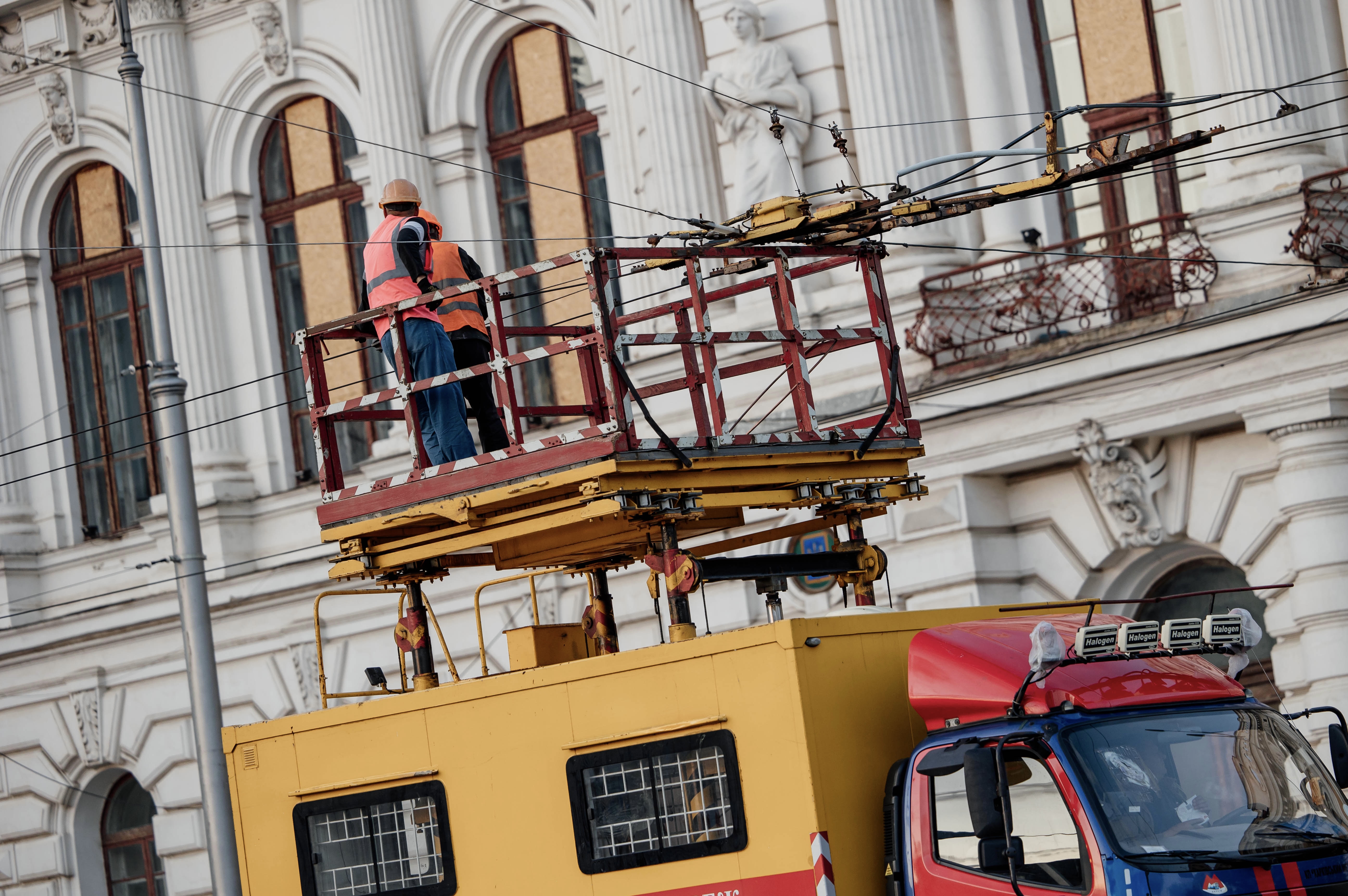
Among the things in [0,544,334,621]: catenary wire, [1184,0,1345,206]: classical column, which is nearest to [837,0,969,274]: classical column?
[1184,0,1345,206]: classical column

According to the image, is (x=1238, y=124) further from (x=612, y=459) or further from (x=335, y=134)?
(x=335, y=134)

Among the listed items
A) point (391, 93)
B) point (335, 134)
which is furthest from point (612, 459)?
point (335, 134)

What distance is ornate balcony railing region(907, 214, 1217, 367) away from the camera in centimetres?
1823

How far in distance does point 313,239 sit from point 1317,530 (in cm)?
1402

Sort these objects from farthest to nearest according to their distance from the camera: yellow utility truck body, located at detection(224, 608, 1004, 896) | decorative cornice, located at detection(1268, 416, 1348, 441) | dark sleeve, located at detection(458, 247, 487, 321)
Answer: decorative cornice, located at detection(1268, 416, 1348, 441)
dark sleeve, located at detection(458, 247, 487, 321)
yellow utility truck body, located at detection(224, 608, 1004, 896)

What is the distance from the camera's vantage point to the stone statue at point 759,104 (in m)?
20.6

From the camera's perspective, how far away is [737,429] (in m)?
18.0

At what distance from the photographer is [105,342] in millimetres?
28141

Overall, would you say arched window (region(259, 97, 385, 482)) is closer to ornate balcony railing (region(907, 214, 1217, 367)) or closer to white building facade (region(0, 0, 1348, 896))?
white building facade (region(0, 0, 1348, 896))

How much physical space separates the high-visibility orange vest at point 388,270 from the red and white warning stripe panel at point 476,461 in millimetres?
914

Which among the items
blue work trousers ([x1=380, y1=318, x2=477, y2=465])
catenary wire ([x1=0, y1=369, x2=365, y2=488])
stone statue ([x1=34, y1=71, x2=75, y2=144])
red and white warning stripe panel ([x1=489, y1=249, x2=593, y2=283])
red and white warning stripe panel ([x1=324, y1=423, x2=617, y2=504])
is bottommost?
red and white warning stripe panel ([x1=324, y1=423, x2=617, y2=504])

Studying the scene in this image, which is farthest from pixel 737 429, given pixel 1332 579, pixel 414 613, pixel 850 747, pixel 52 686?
pixel 52 686

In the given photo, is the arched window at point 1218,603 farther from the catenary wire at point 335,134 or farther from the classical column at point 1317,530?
the catenary wire at point 335,134

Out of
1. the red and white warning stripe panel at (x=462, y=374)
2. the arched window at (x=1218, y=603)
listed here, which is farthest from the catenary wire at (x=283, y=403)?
the red and white warning stripe panel at (x=462, y=374)
